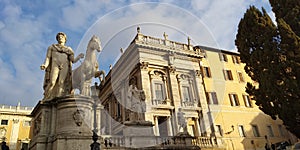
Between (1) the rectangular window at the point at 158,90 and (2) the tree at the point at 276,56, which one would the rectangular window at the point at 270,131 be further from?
(2) the tree at the point at 276,56

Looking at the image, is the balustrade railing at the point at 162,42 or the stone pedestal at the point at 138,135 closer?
the stone pedestal at the point at 138,135

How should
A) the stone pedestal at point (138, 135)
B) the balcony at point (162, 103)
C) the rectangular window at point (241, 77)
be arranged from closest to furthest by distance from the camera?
the stone pedestal at point (138, 135) < the balcony at point (162, 103) < the rectangular window at point (241, 77)

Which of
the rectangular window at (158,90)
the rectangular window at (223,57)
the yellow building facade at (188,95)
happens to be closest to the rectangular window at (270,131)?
the yellow building facade at (188,95)

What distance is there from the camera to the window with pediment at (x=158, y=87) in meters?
23.3

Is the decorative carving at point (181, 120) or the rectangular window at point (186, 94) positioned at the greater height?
the rectangular window at point (186, 94)

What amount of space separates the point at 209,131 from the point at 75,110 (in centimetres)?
1902

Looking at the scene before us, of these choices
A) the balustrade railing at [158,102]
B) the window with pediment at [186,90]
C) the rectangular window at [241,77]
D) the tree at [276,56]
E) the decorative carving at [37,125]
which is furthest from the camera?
the rectangular window at [241,77]

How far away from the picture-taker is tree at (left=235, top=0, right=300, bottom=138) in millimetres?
11258

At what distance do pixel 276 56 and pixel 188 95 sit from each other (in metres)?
14.1

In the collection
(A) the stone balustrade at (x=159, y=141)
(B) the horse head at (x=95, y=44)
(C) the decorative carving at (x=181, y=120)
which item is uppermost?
(B) the horse head at (x=95, y=44)

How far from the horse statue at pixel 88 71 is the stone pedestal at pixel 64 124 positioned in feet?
2.26

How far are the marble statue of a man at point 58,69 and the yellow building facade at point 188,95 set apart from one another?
12864 millimetres

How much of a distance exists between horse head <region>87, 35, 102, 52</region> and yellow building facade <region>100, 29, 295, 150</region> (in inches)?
512

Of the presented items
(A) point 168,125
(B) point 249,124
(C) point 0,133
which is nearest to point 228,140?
(B) point 249,124
